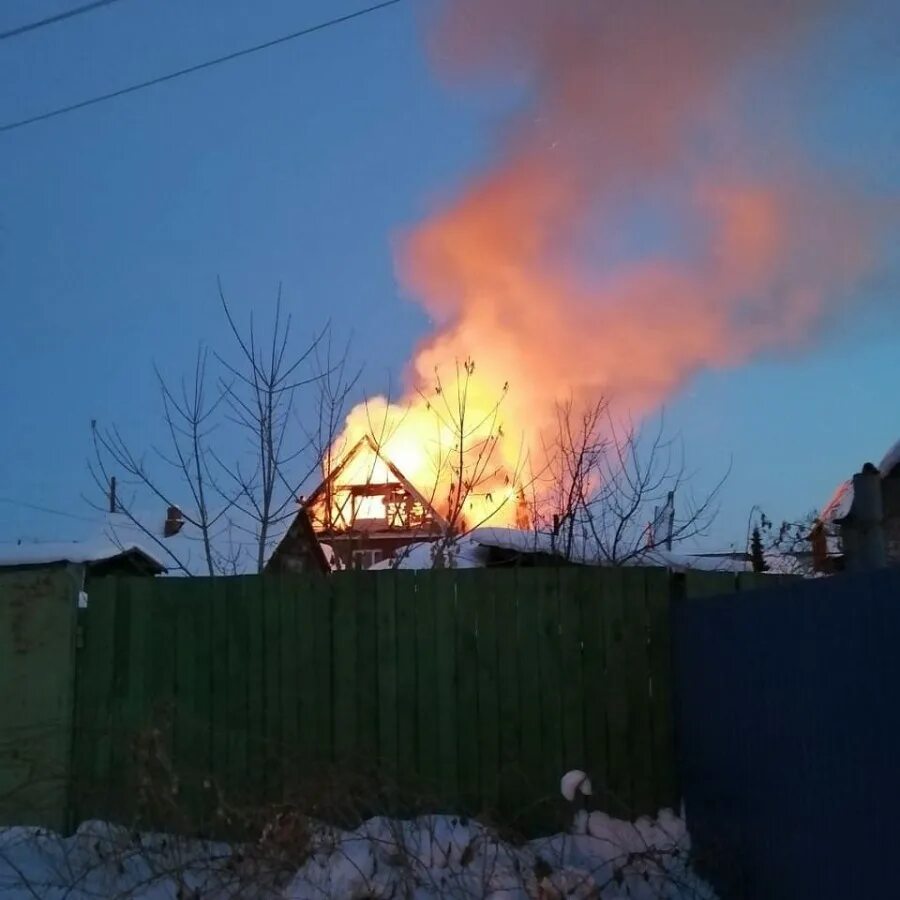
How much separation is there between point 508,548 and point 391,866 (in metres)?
9.60

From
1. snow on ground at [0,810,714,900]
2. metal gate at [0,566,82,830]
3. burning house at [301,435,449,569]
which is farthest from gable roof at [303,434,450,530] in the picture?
snow on ground at [0,810,714,900]

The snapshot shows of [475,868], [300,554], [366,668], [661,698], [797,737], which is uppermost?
[300,554]

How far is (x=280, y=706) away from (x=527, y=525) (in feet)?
34.9

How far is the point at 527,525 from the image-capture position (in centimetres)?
1688

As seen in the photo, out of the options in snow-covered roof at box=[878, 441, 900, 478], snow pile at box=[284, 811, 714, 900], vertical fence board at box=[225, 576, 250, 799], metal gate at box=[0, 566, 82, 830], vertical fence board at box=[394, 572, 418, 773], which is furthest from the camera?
snow-covered roof at box=[878, 441, 900, 478]

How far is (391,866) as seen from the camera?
5055 millimetres

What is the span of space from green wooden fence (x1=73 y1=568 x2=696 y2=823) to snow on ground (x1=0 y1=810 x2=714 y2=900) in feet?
1.10

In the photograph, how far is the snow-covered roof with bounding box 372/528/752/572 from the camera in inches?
536

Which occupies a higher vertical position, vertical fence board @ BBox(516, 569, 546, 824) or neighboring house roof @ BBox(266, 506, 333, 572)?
neighboring house roof @ BBox(266, 506, 333, 572)

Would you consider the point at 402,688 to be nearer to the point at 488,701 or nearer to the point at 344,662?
the point at 344,662

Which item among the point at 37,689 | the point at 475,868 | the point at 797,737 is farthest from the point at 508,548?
the point at 797,737

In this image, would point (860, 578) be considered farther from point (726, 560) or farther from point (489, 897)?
point (726, 560)

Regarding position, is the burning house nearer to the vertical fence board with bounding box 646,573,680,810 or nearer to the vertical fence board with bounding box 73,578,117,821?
the vertical fence board with bounding box 73,578,117,821

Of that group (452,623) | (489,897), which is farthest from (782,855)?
(452,623)
